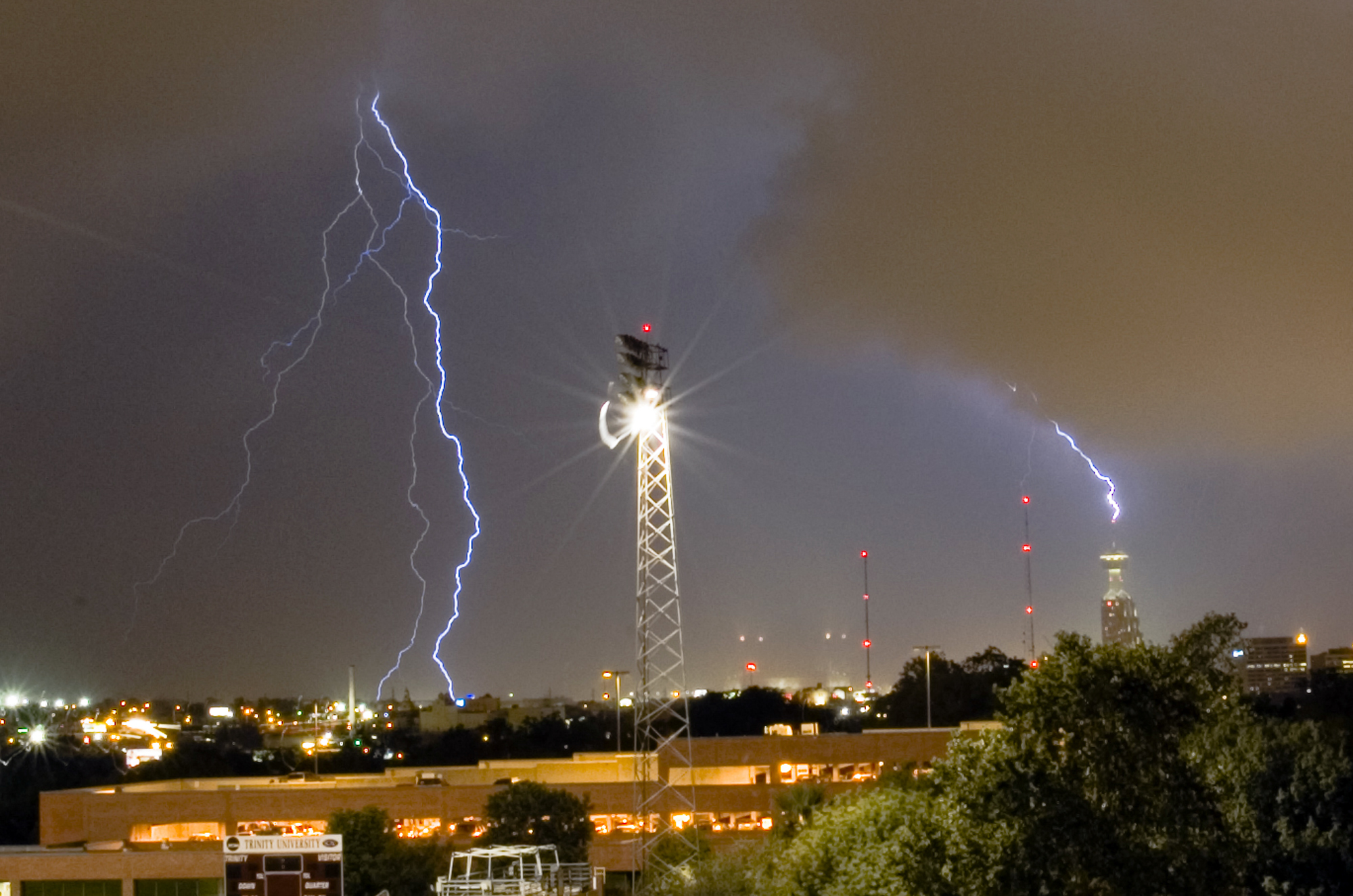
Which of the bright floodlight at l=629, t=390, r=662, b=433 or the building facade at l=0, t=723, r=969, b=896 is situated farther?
the building facade at l=0, t=723, r=969, b=896

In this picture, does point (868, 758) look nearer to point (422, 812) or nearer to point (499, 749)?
point (422, 812)

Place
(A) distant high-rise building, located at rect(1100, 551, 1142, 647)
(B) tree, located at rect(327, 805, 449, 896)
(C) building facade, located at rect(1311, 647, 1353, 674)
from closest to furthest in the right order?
(B) tree, located at rect(327, 805, 449, 896), (A) distant high-rise building, located at rect(1100, 551, 1142, 647), (C) building facade, located at rect(1311, 647, 1353, 674)

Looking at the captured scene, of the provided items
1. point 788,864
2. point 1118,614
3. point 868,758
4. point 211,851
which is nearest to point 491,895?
point 788,864

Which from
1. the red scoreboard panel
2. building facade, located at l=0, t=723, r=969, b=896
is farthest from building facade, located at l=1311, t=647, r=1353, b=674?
the red scoreboard panel

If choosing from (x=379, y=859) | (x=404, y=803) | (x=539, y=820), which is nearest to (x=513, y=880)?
(x=379, y=859)

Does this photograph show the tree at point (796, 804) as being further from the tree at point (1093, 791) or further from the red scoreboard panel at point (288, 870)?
the tree at point (1093, 791)

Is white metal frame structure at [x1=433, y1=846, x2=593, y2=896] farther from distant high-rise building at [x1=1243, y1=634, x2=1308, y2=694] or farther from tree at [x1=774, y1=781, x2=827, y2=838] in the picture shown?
distant high-rise building at [x1=1243, y1=634, x2=1308, y2=694]

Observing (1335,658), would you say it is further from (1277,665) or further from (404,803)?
(404,803)
